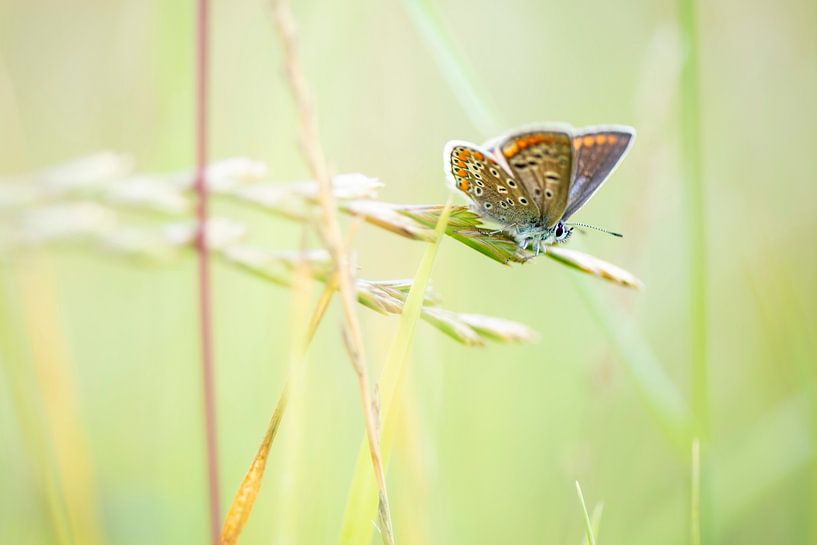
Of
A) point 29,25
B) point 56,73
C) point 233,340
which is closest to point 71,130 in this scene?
point 56,73

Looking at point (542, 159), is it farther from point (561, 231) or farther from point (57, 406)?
point (57, 406)

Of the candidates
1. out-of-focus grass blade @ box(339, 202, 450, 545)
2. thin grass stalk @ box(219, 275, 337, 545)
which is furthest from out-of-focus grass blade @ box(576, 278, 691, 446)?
thin grass stalk @ box(219, 275, 337, 545)

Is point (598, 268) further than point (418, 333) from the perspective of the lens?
No

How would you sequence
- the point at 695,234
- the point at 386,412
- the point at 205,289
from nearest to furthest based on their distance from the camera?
the point at 386,412 → the point at 205,289 → the point at 695,234

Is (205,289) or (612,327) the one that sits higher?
(205,289)

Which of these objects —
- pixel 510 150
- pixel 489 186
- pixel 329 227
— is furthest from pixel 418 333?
pixel 329 227

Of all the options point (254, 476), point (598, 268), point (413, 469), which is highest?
point (598, 268)

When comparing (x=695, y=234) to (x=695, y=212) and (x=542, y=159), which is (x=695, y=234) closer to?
(x=695, y=212)

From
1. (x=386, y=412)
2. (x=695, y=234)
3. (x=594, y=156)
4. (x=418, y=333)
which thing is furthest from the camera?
(x=418, y=333)
